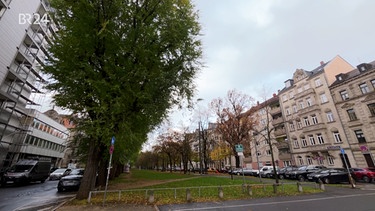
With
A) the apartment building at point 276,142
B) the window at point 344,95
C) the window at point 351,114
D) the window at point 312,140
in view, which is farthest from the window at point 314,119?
the apartment building at point 276,142

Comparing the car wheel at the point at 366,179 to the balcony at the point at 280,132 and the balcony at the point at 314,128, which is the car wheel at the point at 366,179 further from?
the balcony at the point at 280,132

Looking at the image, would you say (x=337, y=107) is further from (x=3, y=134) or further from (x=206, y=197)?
(x=3, y=134)

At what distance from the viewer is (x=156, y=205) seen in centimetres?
959

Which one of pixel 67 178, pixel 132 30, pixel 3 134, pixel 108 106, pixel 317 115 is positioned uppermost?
pixel 317 115

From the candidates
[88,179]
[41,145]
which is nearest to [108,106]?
[88,179]

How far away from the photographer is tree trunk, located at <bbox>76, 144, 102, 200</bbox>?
419 inches

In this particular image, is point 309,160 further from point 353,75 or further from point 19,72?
point 19,72

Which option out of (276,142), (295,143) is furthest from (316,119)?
(276,142)

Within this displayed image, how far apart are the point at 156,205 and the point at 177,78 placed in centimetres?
764

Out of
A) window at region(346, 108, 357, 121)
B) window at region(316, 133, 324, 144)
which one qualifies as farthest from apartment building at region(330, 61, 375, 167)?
window at region(316, 133, 324, 144)

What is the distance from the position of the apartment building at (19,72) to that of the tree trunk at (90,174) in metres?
13.9

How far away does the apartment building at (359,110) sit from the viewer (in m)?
27.3

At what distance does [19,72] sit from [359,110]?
170 feet

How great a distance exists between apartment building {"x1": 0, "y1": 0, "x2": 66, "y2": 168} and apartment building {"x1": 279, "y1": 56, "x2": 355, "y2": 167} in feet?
138
